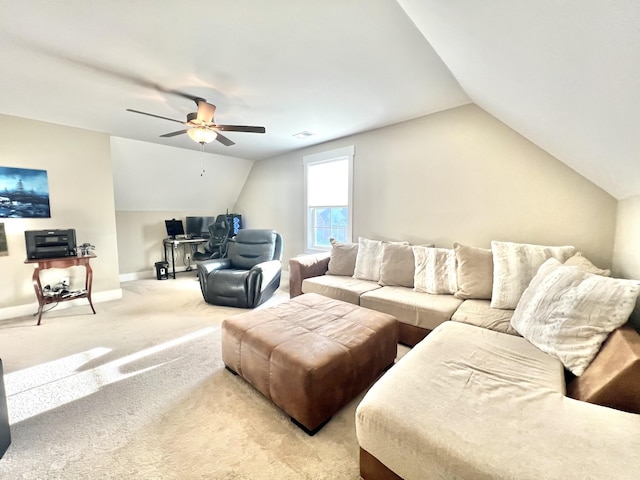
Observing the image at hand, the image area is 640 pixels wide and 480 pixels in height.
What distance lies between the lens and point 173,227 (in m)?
5.33

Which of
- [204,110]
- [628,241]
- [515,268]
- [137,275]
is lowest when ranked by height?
[137,275]

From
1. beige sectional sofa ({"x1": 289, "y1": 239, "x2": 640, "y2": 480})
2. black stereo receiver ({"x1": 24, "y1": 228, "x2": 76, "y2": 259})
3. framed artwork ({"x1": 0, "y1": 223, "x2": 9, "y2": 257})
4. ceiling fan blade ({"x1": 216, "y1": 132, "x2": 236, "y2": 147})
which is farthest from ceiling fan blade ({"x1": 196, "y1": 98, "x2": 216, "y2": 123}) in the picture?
framed artwork ({"x1": 0, "y1": 223, "x2": 9, "y2": 257})

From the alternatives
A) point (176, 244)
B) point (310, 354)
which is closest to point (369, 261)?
point (310, 354)

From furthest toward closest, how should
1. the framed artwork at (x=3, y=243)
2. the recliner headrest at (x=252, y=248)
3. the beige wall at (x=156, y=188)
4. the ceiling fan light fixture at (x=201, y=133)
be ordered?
1. the beige wall at (x=156, y=188)
2. the recliner headrest at (x=252, y=248)
3. the framed artwork at (x=3, y=243)
4. the ceiling fan light fixture at (x=201, y=133)

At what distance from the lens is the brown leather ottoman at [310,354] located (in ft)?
4.69

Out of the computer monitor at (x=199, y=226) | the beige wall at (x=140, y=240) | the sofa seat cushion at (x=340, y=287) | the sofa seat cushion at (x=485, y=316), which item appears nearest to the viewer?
the sofa seat cushion at (x=485, y=316)

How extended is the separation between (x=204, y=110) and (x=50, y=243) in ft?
8.55

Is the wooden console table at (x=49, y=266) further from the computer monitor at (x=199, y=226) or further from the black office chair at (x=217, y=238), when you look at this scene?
the computer monitor at (x=199, y=226)

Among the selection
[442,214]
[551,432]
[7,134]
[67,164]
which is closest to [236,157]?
[67,164]

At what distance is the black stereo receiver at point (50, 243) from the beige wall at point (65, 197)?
1.02 ft

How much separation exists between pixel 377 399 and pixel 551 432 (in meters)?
0.61

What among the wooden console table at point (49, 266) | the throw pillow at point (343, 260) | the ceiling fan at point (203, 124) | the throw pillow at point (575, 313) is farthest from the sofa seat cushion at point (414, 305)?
the wooden console table at point (49, 266)

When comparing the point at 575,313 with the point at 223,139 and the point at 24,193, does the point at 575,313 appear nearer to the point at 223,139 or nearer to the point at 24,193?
the point at 223,139

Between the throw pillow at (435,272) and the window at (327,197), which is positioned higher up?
the window at (327,197)
